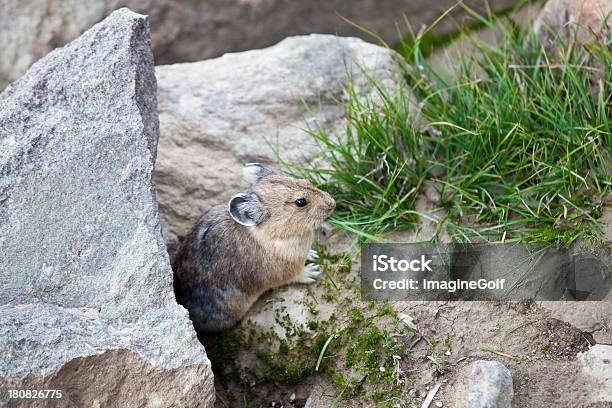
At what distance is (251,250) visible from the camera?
22.5ft

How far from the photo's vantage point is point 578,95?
7129mm

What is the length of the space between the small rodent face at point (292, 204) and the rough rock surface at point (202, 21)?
11.5 feet

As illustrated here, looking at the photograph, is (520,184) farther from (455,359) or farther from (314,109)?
(314,109)

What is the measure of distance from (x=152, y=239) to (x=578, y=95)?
392cm

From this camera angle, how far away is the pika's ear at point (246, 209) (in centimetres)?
662

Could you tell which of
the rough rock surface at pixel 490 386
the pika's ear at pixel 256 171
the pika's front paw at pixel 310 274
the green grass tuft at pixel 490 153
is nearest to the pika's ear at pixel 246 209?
the pika's ear at pixel 256 171

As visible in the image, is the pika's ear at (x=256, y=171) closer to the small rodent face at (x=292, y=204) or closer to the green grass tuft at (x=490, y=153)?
the small rodent face at (x=292, y=204)

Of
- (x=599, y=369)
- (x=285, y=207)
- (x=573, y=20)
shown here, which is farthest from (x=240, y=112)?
(x=599, y=369)

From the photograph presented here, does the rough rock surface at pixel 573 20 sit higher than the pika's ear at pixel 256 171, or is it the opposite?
the rough rock surface at pixel 573 20

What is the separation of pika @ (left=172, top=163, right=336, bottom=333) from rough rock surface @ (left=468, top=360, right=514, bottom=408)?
5.93 feet

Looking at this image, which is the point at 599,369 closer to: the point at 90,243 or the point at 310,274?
the point at 310,274

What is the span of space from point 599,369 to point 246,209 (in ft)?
9.67

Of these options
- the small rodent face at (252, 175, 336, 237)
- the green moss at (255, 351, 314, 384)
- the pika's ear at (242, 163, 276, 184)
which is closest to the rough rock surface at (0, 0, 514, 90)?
the pika's ear at (242, 163, 276, 184)

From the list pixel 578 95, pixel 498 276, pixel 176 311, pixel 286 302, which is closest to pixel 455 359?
pixel 498 276
